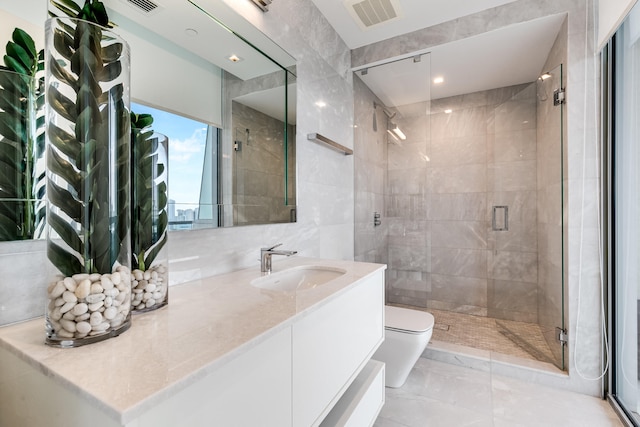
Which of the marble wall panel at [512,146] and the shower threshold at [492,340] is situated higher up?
the marble wall panel at [512,146]

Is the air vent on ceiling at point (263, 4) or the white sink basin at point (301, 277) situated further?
the air vent on ceiling at point (263, 4)

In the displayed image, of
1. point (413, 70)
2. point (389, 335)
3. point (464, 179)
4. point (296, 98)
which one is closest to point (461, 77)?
point (413, 70)

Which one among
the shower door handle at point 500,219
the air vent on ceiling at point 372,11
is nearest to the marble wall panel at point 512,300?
the shower door handle at point 500,219

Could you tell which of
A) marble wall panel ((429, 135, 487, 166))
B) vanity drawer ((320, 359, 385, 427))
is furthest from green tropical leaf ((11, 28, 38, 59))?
marble wall panel ((429, 135, 487, 166))

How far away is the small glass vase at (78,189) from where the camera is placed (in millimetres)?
596

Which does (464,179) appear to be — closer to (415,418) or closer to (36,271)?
(415,418)

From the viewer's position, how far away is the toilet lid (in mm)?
1852

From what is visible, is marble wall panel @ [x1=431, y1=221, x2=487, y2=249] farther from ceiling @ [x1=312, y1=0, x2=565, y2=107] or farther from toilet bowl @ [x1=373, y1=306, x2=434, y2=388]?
toilet bowl @ [x1=373, y1=306, x2=434, y2=388]

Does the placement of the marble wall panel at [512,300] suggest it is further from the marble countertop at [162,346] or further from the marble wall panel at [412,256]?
the marble countertop at [162,346]

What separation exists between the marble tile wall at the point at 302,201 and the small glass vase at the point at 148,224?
221mm

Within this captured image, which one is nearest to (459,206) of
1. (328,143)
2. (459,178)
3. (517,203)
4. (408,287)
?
(459,178)

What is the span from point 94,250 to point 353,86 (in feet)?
7.99

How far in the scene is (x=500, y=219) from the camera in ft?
9.75

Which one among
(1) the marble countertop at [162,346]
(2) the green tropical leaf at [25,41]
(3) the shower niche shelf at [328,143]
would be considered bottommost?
(1) the marble countertop at [162,346]
